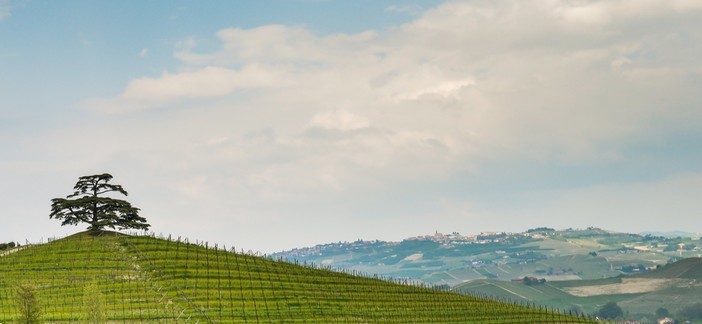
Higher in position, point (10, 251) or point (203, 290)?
point (10, 251)

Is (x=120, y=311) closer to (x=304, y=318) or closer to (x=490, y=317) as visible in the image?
(x=304, y=318)

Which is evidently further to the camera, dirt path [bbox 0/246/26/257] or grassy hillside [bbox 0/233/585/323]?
dirt path [bbox 0/246/26/257]

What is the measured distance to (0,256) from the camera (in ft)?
349

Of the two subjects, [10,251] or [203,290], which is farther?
[10,251]

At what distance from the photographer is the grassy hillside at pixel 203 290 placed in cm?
7788

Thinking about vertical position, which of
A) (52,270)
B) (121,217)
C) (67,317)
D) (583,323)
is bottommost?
(583,323)

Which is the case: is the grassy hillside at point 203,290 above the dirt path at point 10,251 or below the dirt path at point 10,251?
below

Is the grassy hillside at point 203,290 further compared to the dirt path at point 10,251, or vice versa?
the dirt path at point 10,251

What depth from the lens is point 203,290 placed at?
85.4 metres

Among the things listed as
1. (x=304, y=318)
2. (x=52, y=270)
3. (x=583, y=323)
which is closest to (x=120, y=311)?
(x=304, y=318)

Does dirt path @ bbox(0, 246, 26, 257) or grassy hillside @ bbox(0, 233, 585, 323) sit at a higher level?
dirt path @ bbox(0, 246, 26, 257)

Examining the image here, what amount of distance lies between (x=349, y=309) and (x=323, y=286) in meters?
12.1

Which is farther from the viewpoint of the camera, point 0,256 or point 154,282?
point 0,256

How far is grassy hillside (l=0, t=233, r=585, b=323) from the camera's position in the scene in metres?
77.9
